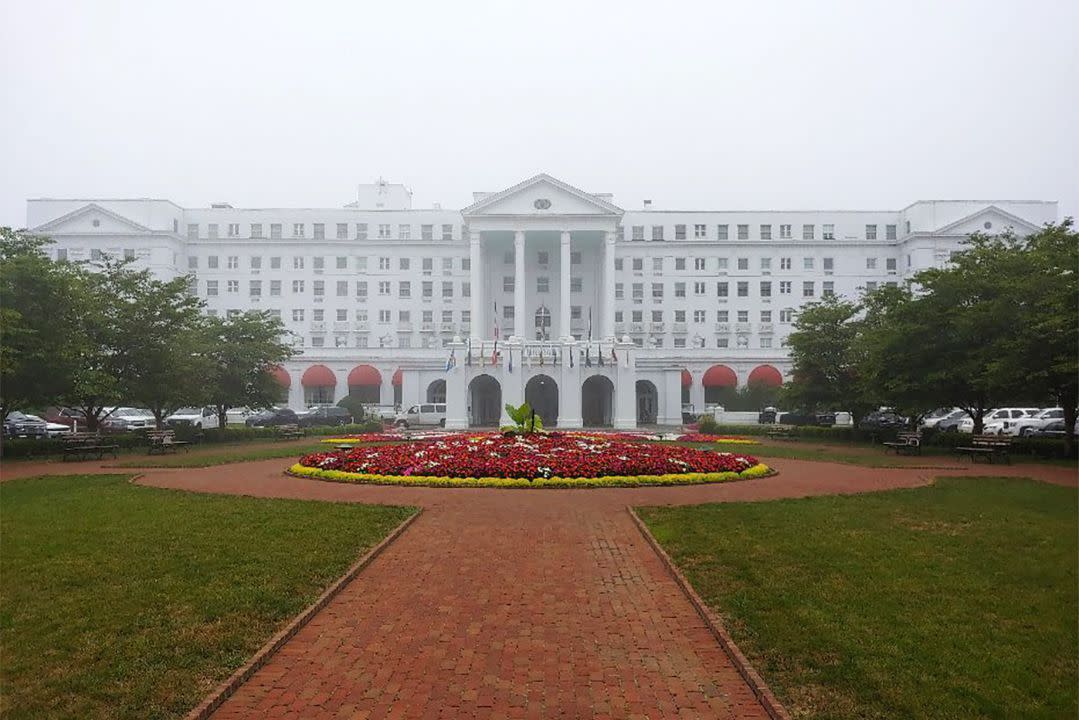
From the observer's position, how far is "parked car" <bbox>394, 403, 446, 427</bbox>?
2313 inches

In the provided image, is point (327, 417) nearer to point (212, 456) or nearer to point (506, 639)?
point (212, 456)

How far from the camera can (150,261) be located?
3076 inches

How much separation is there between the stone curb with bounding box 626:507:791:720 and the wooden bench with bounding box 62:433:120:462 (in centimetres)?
2313

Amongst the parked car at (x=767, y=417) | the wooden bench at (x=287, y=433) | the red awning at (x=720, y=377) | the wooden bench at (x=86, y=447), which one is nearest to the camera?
the wooden bench at (x=86, y=447)

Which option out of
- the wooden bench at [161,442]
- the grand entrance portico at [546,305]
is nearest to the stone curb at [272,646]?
the wooden bench at [161,442]

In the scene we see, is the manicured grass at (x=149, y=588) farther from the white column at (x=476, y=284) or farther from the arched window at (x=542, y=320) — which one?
the arched window at (x=542, y=320)

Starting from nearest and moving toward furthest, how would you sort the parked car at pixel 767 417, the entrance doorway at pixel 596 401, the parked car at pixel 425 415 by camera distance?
the parked car at pixel 425 415
the parked car at pixel 767 417
the entrance doorway at pixel 596 401

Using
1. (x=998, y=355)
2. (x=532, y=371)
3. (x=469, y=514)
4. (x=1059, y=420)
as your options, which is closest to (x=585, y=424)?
(x=532, y=371)

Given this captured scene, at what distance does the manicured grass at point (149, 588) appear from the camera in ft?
20.6

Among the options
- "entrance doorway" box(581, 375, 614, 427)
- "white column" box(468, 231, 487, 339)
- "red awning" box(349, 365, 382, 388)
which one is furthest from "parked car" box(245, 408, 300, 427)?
"entrance doorway" box(581, 375, 614, 427)

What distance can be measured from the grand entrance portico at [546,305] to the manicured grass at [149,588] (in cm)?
4200

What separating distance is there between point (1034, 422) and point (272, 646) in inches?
1838

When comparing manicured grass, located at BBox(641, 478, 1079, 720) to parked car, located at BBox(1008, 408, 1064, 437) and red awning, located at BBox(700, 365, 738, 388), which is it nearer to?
parked car, located at BBox(1008, 408, 1064, 437)

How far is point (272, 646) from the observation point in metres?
7.17
